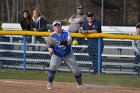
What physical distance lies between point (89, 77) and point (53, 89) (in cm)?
312

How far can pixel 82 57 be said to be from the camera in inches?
707

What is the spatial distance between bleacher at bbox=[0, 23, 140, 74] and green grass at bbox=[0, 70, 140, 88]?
0.31 meters

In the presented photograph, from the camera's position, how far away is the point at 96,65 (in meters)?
17.4

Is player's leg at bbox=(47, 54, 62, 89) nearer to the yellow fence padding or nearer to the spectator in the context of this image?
the yellow fence padding

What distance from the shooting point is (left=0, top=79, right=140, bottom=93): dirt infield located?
533 inches

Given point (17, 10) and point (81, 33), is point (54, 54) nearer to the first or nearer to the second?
point (81, 33)

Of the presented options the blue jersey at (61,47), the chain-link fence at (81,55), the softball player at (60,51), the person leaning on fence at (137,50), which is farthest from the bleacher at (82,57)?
the blue jersey at (61,47)

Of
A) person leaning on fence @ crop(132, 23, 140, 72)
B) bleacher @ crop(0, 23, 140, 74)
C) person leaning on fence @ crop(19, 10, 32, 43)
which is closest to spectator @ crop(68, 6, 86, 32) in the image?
bleacher @ crop(0, 23, 140, 74)

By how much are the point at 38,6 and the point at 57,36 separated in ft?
49.4

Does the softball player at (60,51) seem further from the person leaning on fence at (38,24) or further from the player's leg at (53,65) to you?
the person leaning on fence at (38,24)

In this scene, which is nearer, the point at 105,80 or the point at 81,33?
the point at 105,80

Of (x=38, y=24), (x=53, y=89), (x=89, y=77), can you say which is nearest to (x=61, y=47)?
(x=53, y=89)

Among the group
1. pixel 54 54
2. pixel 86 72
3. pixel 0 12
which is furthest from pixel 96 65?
pixel 0 12

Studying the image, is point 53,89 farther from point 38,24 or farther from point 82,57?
point 38,24
